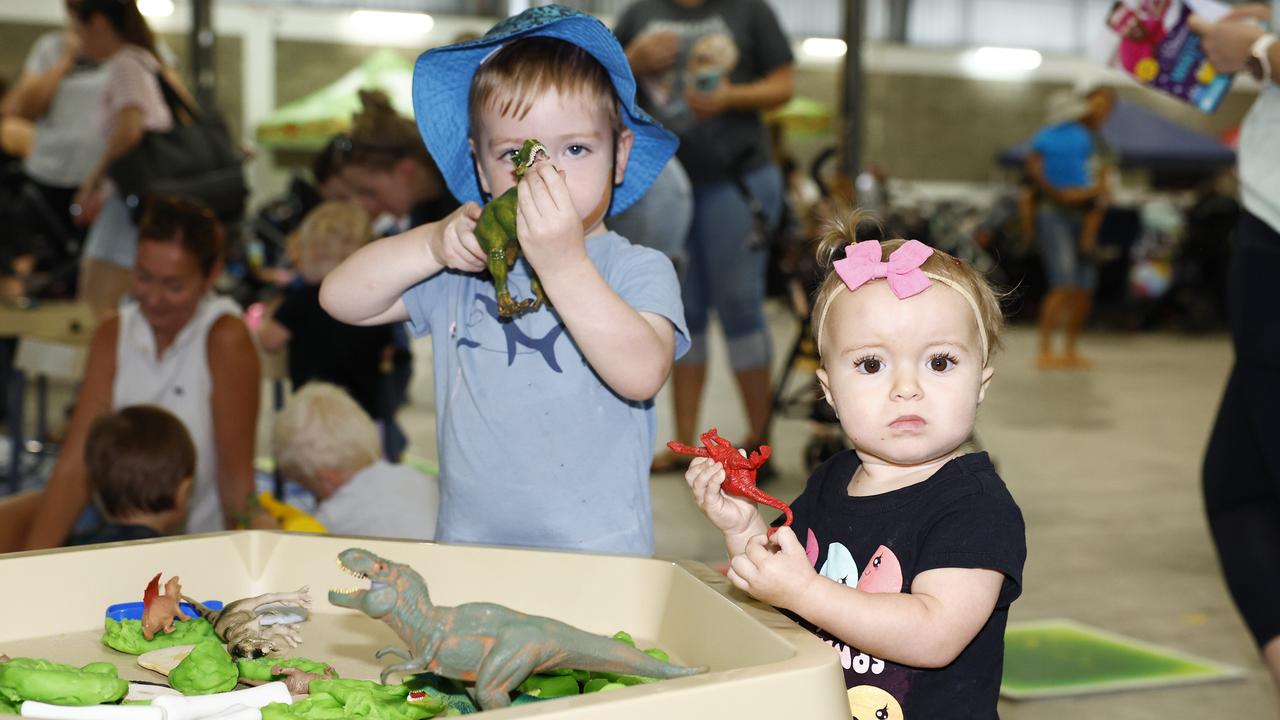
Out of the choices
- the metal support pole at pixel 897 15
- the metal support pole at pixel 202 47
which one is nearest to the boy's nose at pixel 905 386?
the metal support pole at pixel 202 47

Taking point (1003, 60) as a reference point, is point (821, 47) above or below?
above

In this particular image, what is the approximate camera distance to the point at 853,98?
17.5 feet

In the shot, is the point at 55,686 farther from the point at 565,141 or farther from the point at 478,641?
the point at 565,141

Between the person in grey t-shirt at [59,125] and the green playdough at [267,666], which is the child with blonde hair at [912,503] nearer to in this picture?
the green playdough at [267,666]

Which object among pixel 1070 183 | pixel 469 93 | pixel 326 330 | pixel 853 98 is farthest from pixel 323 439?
pixel 1070 183

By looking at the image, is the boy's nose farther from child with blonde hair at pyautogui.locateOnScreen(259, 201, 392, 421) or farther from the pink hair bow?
child with blonde hair at pyautogui.locateOnScreen(259, 201, 392, 421)

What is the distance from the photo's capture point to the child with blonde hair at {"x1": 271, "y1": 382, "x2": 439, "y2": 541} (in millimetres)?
2572

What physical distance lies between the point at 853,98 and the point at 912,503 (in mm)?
4358

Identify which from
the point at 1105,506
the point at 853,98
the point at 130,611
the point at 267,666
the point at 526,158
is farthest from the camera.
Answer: the point at 853,98

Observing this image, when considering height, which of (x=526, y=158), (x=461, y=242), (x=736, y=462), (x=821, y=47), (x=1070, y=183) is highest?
(x=526, y=158)

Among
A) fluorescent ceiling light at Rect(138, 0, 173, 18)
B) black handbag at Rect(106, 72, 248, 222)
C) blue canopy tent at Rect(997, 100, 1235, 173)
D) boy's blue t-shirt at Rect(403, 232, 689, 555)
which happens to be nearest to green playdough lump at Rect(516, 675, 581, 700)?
boy's blue t-shirt at Rect(403, 232, 689, 555)

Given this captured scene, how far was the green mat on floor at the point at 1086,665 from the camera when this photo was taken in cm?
257

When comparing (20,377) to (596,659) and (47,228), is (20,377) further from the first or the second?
(596,659)

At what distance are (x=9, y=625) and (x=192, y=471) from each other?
57.7 inches
